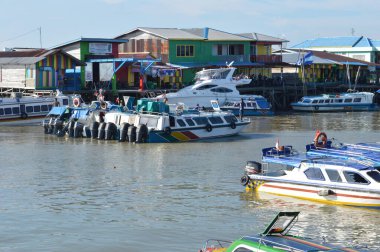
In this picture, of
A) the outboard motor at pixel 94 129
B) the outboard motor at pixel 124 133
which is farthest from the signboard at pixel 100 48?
the outboard motor at pixel 124 133

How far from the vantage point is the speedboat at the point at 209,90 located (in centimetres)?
6159

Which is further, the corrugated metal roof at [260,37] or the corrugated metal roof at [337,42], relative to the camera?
the corrugated metal roof at [337,42]

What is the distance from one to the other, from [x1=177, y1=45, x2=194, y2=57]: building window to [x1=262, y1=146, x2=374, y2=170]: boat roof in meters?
45.9

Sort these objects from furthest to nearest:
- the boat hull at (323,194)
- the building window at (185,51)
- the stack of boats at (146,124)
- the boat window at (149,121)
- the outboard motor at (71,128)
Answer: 1. the building window at (185,51)
2. the outboard motor at (71,128)
3. the boat window at (149,121)
4. the stack of boats at (146,124)
5. the boat hull at (323,194)

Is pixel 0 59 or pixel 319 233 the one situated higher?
pixel 0 59

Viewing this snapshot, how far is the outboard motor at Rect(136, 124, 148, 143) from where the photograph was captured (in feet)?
138

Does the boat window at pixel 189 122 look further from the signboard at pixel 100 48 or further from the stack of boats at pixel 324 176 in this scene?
the signboard at pixel 100 48

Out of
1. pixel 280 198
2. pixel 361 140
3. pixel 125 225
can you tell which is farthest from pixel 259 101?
pixel 125 225

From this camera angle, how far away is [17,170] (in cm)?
3294

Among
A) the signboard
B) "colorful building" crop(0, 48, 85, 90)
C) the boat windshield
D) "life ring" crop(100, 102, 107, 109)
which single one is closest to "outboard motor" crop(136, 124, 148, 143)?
"life ring" crop(100, 102, 107, 109)

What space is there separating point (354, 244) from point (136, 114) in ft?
81.1

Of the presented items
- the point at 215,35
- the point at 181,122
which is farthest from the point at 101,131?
the point at 215,35

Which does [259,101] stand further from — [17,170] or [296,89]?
[17,170]

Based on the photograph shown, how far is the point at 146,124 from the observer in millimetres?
42719
